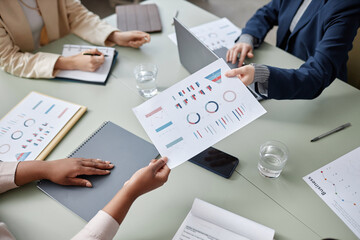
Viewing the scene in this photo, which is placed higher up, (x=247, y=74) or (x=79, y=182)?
(x=247, y=74)

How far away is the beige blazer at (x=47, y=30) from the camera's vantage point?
1.16m

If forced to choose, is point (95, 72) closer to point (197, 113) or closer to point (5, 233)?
point (197, 113)

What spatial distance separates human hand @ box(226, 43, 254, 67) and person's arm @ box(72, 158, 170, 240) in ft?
2.05

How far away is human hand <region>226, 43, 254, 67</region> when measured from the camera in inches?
46.0

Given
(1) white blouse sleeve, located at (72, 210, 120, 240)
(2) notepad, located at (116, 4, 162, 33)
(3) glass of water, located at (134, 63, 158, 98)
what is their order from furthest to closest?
(2) notepad, located at (116, 4, 162, 33), (3) glass of water, located at (134, 63, 158, 98), (1) white blouse sleeve, located at (72, 210, 120, 240)

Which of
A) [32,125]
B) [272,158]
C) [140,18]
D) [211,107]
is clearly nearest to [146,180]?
[211,107]

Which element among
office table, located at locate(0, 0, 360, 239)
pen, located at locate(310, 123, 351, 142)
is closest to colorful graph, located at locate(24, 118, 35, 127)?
office table, located at locate(0, 0, 360, 239)

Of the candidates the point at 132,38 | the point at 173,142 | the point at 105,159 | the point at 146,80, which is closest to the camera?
the point at 173,142

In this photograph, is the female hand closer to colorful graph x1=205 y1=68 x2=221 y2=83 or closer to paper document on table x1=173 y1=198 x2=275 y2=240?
colorful graph x1=205 y1=68 x2=221 y2=83

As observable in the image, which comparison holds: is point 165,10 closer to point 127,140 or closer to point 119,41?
point 119,41

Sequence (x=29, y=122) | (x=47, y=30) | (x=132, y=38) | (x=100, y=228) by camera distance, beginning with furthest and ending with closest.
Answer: (x=47, y=30)
(x=132, y=38)
(x=29, y=122)
(x=100, y=228)

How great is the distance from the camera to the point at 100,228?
0.68 meters

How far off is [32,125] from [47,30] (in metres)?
0.65

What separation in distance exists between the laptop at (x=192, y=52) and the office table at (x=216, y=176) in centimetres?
7
